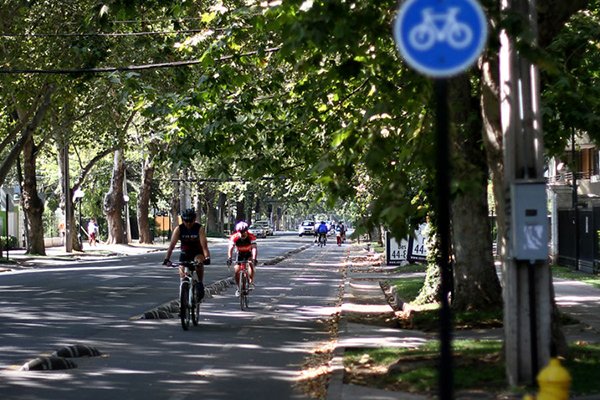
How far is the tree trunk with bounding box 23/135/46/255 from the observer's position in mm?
44750

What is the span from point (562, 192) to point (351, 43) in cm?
2930

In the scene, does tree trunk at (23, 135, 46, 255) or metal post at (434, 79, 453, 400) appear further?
tree trunk at (23, 135, 46, 255)

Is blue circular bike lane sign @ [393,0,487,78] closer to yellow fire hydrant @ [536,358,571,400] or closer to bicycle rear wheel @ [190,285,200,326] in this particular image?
yellow fire hydrant @ [536,358,571,400]

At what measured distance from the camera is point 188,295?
1466cm

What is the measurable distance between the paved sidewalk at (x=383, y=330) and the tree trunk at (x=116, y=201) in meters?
37.7

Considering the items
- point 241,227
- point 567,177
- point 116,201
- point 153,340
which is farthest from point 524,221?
point 116,201

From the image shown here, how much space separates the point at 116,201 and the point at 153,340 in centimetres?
4860

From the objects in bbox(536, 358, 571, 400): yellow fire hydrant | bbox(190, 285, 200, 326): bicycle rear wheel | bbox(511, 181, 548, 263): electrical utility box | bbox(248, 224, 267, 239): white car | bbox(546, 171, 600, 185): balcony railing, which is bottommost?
bbox(190, 285, 200, 326): bicycle rear wheel

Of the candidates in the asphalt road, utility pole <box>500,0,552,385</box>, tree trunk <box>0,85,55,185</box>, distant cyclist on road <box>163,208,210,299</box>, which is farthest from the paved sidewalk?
tree trunk <box>0,85,55,185</box>

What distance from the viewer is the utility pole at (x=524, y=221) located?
8.79 meters

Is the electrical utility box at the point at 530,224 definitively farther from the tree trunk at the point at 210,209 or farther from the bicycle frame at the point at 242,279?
the tree trunk at the point at 210,209

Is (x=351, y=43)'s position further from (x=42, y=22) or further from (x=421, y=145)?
(x=42, y=22)

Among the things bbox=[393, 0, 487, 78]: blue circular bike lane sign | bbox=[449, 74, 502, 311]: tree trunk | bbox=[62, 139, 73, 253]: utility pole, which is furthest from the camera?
bbox=[62, 139, 73, 253]: utility pole

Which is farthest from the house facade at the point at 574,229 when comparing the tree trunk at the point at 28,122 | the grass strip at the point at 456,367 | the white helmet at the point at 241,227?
the tree trunk at the point at 28,122
